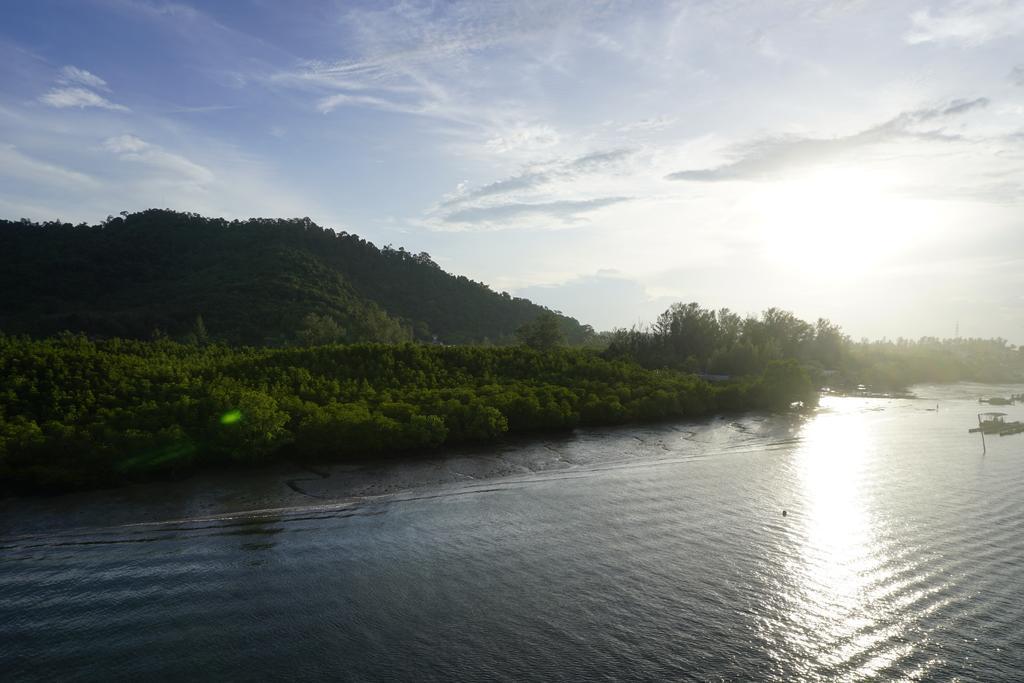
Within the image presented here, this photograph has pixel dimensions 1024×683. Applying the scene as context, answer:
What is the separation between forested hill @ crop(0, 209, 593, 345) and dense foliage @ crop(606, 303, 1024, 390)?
2439 centimetres

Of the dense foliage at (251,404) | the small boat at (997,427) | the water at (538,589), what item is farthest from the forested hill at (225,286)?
the small boat at (997,427)

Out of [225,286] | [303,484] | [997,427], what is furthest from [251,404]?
[225,286]

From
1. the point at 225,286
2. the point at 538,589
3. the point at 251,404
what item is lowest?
the point at 538,589

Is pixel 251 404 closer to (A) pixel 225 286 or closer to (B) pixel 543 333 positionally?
(B) pixel 543 333

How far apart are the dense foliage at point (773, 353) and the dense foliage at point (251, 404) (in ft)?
75.1

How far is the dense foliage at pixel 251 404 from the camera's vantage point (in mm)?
20359

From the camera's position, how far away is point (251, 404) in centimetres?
2422

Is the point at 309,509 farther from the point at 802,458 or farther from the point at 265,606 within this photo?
→ the point at 802,458

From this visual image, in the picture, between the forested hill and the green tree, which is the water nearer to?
the forested hill

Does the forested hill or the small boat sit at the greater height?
the forested hill

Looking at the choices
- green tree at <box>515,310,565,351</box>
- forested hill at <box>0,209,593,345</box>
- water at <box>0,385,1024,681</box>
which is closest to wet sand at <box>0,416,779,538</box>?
water at <box>0,385,1024,681</box>

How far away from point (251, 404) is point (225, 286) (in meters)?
44.3

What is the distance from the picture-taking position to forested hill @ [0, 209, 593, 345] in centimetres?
5466

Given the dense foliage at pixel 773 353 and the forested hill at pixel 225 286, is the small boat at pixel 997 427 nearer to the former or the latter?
the dense foliage at pixel 773 353
